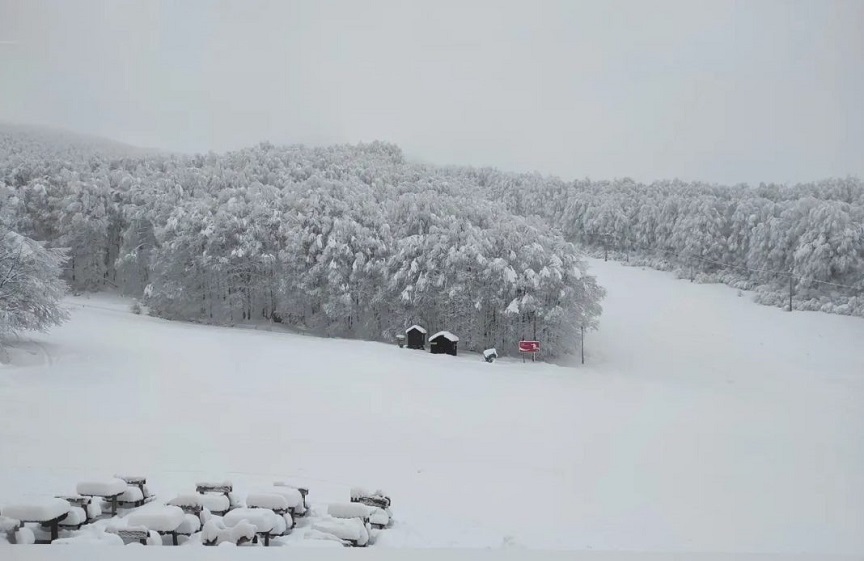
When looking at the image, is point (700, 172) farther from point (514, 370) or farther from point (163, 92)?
point (514, 370)

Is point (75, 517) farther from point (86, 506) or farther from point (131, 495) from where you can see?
point (131, 495)

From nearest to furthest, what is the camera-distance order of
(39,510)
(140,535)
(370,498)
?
(140,535) < (39,510) < (370,498)

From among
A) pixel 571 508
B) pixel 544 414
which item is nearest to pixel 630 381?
pixel 544 414

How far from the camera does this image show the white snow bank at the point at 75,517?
3504 mm

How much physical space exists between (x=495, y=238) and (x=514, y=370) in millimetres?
4912

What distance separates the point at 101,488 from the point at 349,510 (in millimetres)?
1651

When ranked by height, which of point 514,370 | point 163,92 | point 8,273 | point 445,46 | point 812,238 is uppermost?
point 445,46

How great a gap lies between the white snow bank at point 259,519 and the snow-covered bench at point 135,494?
0.75 metres

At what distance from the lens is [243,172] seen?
892 cm

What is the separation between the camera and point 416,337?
41.5 ft

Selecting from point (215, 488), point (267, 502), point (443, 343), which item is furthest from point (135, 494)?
point (443, 343)

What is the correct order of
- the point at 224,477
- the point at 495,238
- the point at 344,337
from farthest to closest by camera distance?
the point at 495,238 < the point at 344,337 < the point at 224,477

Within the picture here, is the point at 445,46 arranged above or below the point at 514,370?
above

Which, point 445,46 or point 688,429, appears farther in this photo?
point 688,429
